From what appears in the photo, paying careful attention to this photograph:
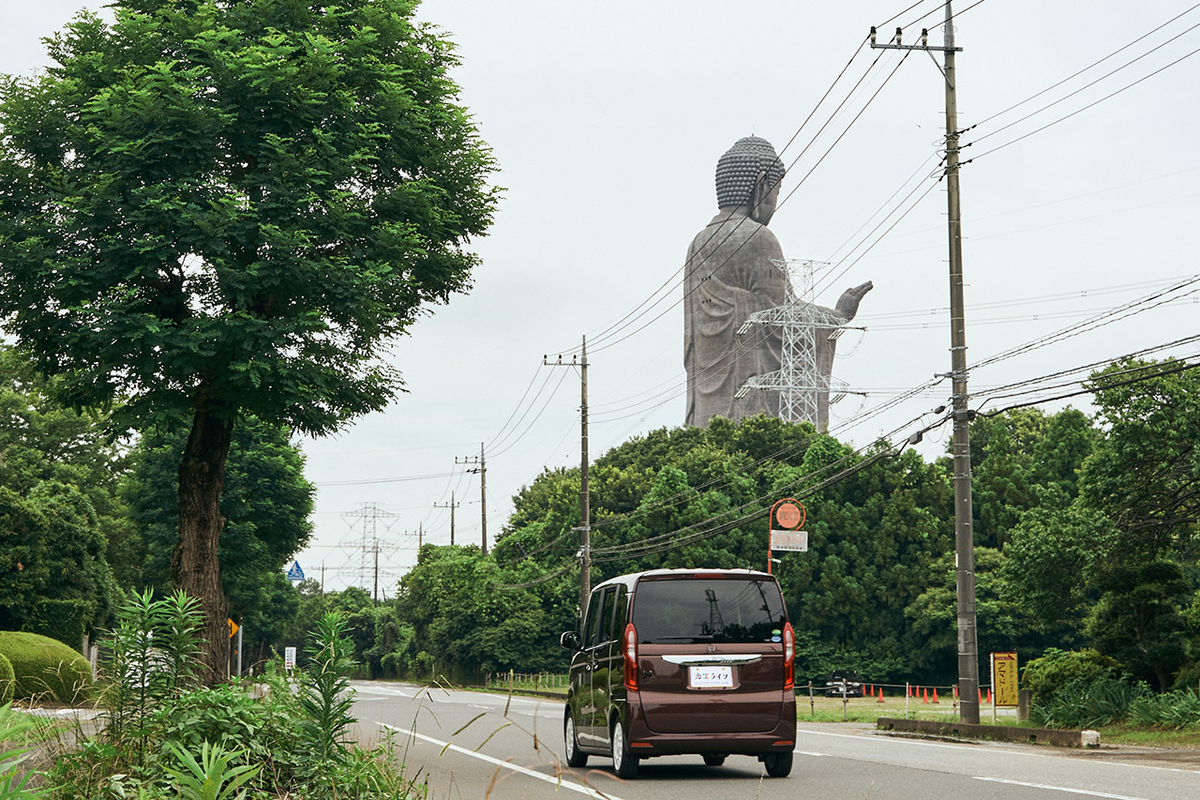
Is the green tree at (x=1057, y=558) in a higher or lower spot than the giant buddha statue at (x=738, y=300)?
lower

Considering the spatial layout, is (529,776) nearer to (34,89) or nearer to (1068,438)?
(34,89)

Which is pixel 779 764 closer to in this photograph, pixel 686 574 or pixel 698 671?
pixel 698 671

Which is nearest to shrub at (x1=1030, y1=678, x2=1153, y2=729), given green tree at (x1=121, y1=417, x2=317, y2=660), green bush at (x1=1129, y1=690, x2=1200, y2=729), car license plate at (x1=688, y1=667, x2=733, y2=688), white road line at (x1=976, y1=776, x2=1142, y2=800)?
green bush at (x1=1129, y1=690, x2=1200, y2=729)

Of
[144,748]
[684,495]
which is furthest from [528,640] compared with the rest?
[144,748]

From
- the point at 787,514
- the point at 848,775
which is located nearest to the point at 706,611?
the point at 848,775

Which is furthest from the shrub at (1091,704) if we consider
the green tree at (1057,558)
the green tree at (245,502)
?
the green tree at (245,502)

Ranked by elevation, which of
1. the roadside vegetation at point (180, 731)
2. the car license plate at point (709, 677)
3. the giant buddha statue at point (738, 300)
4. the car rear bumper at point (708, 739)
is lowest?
the car rear bumper at point (708, 739)

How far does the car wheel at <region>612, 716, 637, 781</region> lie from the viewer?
→ 495 inches

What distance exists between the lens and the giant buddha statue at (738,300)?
9956cm

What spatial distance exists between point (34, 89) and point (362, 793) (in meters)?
15.7

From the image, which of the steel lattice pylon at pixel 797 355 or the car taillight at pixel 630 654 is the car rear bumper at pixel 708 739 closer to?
the car taillight at pixel 630 654

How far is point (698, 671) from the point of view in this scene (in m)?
12.7

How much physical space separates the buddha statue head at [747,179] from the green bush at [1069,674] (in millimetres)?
76761

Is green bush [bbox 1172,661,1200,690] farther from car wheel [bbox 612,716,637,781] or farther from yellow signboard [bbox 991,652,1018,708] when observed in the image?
car wheel [bbox 612,716,637,781]
